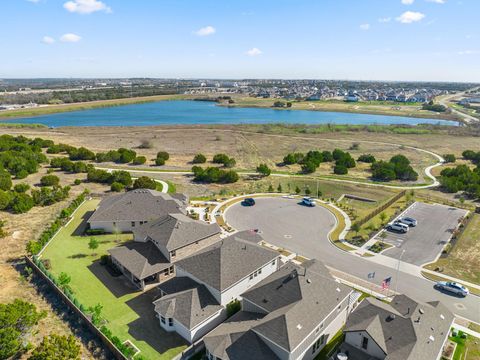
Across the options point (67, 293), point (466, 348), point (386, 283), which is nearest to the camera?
point (466, 348)

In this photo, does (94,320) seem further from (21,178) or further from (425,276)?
(21,178)

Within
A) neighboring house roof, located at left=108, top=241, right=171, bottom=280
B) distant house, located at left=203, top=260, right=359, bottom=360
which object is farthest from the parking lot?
neighboring house roof, located at left=108, top=241, right=171, bottom=280

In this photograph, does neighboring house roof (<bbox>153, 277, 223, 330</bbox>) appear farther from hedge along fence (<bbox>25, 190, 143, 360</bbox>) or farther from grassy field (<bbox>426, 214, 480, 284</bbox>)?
grassy field (<bbox>426, 214, 480, 284</bbox>)

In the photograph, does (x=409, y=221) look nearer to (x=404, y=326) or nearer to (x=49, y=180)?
(x=404, y=326)

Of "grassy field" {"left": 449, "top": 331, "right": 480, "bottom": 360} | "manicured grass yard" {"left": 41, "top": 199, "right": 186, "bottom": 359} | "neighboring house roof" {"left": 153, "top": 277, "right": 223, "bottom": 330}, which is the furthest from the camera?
"manicured grass yard" {"left": 41, "top": 199, "right": 186, "bottom": 359}

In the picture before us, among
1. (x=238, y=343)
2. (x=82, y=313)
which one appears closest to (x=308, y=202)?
(x=238, y=343)

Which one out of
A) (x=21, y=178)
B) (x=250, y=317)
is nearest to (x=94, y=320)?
(x=250, y=317)

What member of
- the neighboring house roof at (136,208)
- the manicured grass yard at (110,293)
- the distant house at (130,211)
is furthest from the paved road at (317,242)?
the manicured grass yard at (110,293)
